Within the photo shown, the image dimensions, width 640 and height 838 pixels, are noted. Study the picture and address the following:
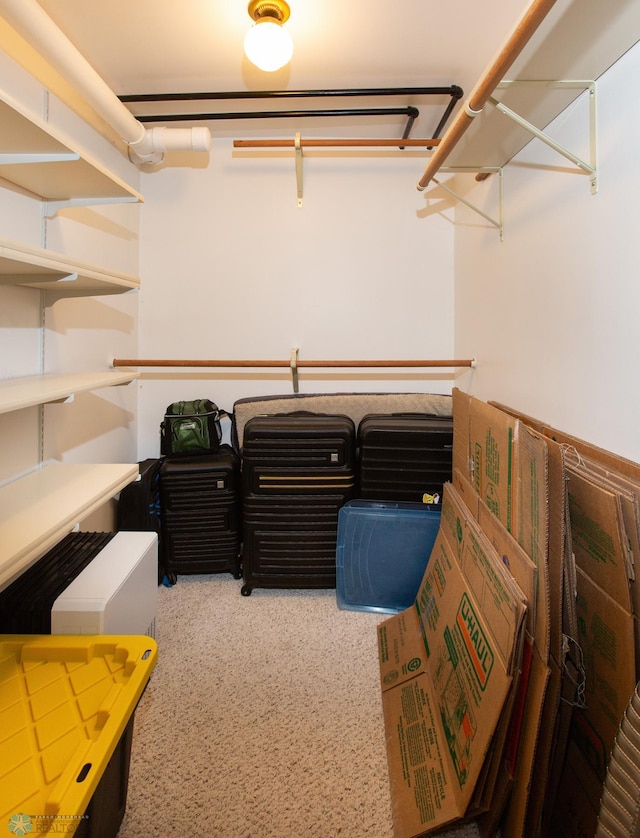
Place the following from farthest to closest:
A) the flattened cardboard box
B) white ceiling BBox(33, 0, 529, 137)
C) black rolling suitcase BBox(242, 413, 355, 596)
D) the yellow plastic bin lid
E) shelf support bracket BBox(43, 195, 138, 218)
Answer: black rolling suitcase BBox(242, 413, 355, 596) → shelf support bracket BBox(43, 195, 138, 218) → white ceiling BBox(33, 0, 529, 137) → the flattened cardboard box → the yellow plastic bin lid

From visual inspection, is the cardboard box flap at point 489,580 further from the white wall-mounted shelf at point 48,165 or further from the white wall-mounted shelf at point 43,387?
the white wall-mounted shelf at point 48,165

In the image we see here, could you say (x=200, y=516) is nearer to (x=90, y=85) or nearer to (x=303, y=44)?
(x=90, y=85)

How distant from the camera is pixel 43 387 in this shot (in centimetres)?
142

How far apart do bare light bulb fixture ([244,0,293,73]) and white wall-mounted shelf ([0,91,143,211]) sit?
67 centimetres

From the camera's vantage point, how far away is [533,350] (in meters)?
1.88

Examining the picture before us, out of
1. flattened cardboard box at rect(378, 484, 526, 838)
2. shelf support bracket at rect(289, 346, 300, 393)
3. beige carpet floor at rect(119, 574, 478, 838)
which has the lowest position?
beige carpet floor at rect(119, 574, 478, 838)

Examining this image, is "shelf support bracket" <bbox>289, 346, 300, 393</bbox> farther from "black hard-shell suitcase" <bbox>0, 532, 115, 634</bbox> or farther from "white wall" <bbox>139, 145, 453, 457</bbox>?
"black hard-shell suitcase" <bbox>0, 532, 115, 634</bbox>

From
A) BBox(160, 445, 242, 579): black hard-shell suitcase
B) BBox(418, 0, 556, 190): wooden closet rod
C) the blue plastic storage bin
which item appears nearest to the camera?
BBox(418, 0, 556, 190): wooden closet rod

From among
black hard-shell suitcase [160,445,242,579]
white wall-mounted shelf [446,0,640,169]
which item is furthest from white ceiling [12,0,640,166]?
black hard-shell suitcase [160,445,242,579]

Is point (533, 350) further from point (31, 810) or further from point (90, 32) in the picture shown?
point (90, 32)

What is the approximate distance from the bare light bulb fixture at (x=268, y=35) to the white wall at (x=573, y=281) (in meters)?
1.03

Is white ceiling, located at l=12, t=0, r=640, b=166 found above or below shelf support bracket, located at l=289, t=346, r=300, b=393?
above

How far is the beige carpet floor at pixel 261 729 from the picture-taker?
1.27 meters

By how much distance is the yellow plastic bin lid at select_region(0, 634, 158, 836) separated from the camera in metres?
0.84
